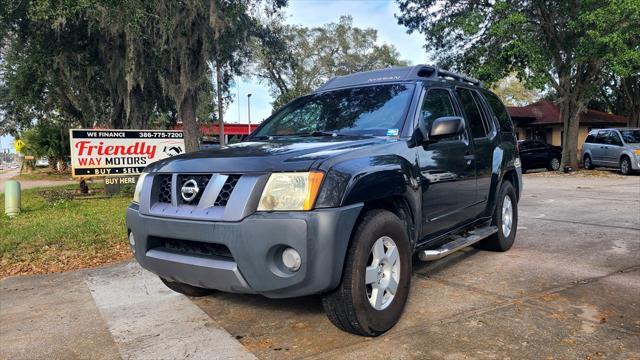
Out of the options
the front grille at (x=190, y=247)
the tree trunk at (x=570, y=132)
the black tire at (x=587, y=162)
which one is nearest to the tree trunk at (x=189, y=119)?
the front grille at (x=190, y=247)

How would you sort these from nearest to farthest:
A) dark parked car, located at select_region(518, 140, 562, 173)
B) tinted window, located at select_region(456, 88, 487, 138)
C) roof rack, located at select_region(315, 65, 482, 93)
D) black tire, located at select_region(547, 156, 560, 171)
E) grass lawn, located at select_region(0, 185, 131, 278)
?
1. roof rack, located at select_region(315, 65, 482, 93)
2. tinted window, located at select_region(456, 88, 487, 138)
3. grass lawn, located at select_region(0, 185, 131, 278)
4. dark parked car, located at select_region(518, 140, 562, 173)
5. black tire, located at select_region(547, 156, 560, 171)

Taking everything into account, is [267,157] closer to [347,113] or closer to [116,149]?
[347,113]

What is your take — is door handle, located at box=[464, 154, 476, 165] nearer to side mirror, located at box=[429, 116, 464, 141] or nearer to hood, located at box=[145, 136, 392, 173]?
side mirror, located at box=[429, 116, 464, 141]

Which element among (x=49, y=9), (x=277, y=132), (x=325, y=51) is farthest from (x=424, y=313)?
(x=325, y=51)

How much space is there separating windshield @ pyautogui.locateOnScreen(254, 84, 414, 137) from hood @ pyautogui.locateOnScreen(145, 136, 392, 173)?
289 mm

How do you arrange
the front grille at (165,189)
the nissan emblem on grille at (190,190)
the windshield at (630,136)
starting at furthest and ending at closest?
the windshield at (630,136), the front grille at (165,189), the nissan emblem on grille at (190,190)

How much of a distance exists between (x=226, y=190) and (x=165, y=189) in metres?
0.67

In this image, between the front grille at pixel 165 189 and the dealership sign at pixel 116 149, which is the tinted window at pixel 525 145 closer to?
the dealership sign at pixel 116 149

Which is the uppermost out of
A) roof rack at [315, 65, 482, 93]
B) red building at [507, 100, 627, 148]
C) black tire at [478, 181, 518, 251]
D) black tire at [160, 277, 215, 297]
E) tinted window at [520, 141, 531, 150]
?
red building at [507, 100, 627, 148]

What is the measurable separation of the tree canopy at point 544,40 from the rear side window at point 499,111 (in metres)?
12.7

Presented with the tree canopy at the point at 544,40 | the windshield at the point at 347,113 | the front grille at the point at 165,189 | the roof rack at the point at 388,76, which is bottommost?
the front grille at the point at 165,189

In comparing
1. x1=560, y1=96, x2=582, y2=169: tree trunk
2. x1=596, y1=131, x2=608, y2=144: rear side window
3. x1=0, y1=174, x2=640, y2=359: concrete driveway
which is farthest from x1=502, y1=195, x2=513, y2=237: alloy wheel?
x1=560, y1=96, x2=582, y2=169: tree trunk

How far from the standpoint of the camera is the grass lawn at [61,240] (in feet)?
19.6

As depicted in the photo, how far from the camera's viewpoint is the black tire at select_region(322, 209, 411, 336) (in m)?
A: 3.14
